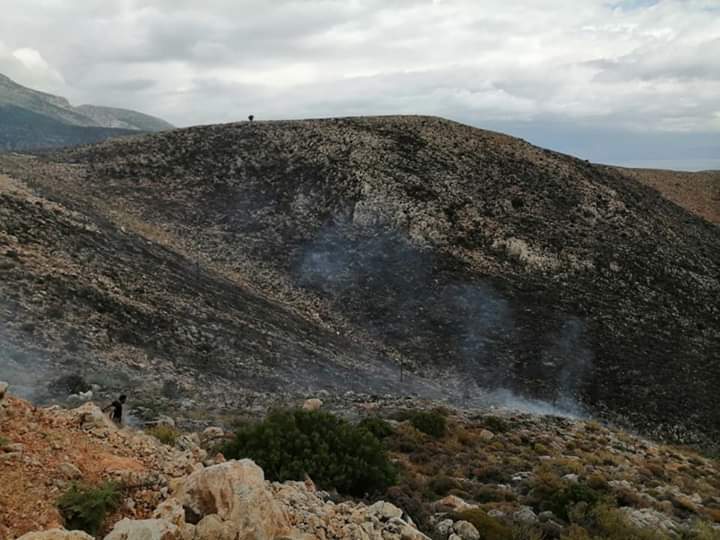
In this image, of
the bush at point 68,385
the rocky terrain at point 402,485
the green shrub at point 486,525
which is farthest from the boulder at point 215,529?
the bush at point 68,385

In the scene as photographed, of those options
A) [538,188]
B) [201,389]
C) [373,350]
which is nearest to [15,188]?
[201,389]

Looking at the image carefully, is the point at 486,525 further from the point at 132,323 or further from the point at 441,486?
the point at 132,323

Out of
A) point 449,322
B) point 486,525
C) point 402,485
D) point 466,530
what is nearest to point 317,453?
point 402,485

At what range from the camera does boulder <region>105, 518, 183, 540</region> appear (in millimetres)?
5922

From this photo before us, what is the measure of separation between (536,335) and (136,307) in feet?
64.8

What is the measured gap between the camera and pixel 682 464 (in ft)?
60.4

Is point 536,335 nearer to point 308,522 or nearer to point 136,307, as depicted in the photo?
point 136,307

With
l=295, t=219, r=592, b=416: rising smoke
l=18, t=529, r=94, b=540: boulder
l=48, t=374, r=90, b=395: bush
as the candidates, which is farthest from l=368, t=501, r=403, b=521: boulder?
l=295, t=219, r=592, b=416: rising smoke

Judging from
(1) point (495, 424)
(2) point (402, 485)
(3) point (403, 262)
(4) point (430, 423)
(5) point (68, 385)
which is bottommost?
(1) point (495, 424)

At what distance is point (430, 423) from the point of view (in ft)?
54.8

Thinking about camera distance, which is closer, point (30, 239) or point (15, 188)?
point (30, 239)

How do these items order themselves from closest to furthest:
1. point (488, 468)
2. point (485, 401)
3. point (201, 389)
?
point (488, 468), point (201, 389), point (485, 401)

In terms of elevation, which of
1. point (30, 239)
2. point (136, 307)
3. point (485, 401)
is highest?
point (30, 239)

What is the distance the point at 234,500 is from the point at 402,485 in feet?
20.1
